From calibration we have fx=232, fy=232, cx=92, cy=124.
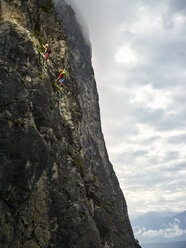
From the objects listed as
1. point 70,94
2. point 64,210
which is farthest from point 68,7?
point 64,210

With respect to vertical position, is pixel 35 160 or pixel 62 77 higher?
pixel 62 77

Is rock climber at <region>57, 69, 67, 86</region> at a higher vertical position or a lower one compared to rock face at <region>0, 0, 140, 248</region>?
higher

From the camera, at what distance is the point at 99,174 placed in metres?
63.0

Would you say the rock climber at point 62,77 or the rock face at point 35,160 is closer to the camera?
the rock face at point 35,160

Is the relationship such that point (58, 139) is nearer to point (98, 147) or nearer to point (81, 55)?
point (98, 147)

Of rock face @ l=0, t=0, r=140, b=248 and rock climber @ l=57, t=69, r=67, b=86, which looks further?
rock climber @ l=57, t=69, r=67, b=86

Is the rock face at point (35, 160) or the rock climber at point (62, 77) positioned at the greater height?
the rock climber at point (62, 77)

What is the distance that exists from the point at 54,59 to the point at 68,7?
53.3 meters

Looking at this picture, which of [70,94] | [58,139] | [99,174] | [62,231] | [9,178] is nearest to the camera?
[9,178]

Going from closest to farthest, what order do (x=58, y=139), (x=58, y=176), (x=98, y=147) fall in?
(x=58, y=176) < (x=58, y=139) < (x=98, y=147)

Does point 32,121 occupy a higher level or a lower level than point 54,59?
lower

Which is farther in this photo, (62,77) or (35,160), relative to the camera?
(62,77)

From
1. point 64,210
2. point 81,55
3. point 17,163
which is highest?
point 81,55

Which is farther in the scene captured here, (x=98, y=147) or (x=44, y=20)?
(x=98, y=147)
